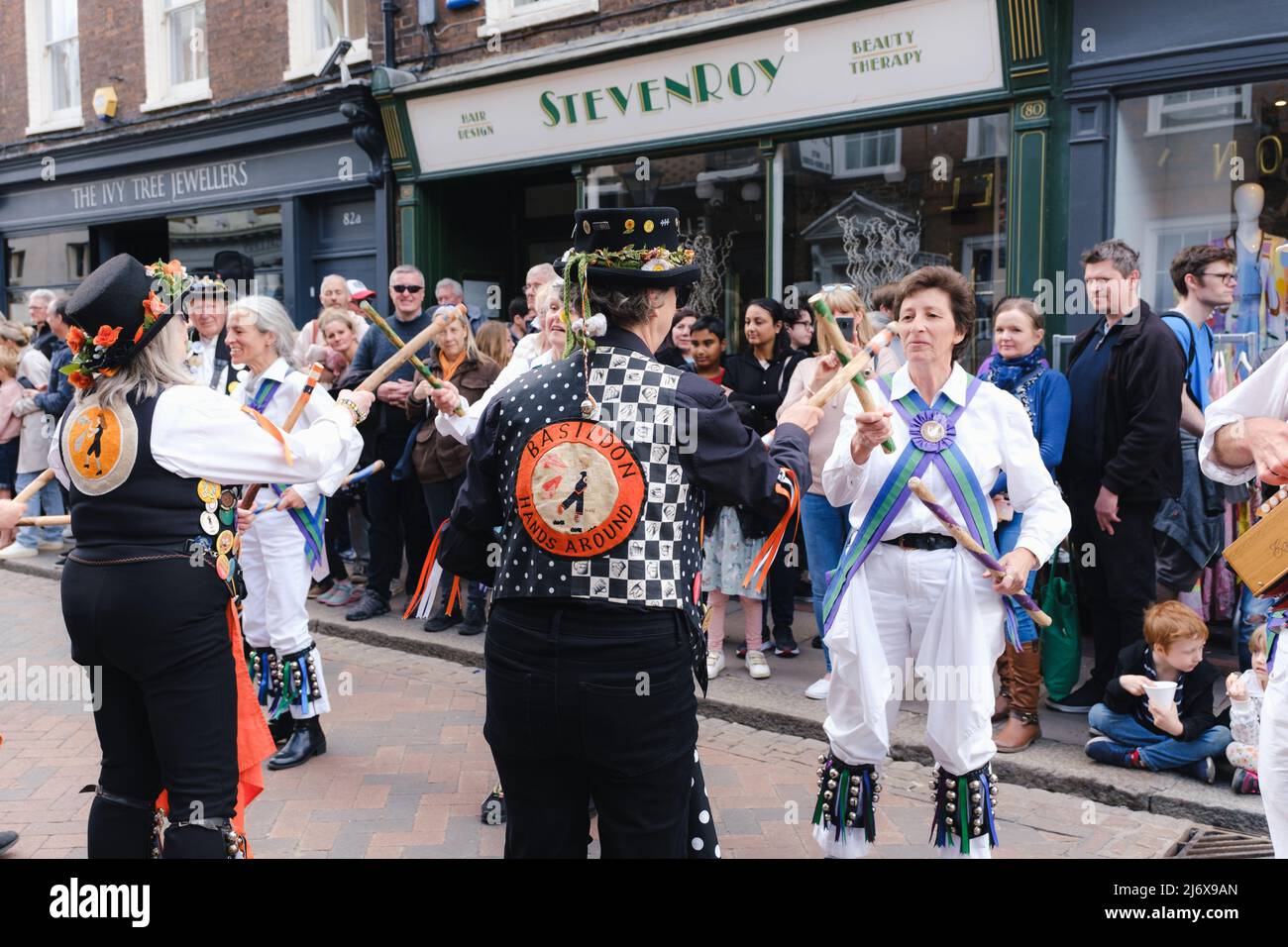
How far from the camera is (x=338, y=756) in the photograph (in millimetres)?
5090

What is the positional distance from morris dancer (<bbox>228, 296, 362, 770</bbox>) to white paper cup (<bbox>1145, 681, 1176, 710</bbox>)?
3590mm

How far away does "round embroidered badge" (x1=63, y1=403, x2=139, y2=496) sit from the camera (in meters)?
3.00

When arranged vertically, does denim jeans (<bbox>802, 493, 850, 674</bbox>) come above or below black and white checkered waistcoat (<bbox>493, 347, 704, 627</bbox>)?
below

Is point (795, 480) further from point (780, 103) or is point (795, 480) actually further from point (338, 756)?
point (780, 103)

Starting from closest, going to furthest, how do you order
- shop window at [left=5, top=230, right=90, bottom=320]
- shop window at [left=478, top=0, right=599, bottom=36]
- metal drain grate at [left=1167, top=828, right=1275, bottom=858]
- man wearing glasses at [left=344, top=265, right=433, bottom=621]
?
metal drain grate at [left=1167, top=828, right=1275, bottom=858]
man wearing glasses at [left=344, top=265, right=433, bottom=621]
shop window at [left=478, top=0, right=599, bottom=36]
shop window at [left=5, top=230, right=90, bottom=320]

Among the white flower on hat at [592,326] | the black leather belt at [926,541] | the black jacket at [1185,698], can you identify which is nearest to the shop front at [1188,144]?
the black jacket at [1185,698]

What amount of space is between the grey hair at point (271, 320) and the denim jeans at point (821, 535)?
9.08ft

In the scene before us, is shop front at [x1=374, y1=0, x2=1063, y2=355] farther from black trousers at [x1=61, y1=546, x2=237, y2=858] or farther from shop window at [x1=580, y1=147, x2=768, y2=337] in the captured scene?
black trousers at [x1=61, y1=546, x2=237, y2=858]

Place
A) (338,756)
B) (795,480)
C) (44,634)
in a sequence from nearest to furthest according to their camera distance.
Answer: (795,480) < (338,756) < (44,634)

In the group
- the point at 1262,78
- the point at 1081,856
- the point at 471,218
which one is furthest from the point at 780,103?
the point at 1081,856

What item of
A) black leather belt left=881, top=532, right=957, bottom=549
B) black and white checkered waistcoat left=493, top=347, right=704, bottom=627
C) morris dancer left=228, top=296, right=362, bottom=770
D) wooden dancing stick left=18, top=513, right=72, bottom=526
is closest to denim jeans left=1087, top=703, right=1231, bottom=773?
black leather belt left=881, top=532, right=957, bottom=549

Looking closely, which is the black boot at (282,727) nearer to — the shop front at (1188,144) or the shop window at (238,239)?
the shop front at (1188,144)

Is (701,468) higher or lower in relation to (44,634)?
higher

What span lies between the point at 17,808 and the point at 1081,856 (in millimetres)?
4199
